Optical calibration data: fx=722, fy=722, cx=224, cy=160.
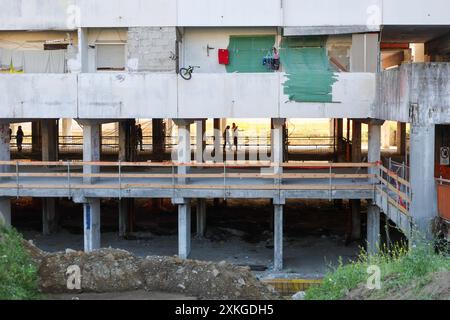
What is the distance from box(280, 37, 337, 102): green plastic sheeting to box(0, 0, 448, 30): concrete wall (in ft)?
4.31

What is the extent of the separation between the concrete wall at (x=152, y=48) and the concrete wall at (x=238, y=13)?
26cm

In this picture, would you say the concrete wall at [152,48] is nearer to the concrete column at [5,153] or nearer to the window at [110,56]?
the window at [110,56]

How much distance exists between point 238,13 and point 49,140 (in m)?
11.3

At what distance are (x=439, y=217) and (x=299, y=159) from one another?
2334 cm

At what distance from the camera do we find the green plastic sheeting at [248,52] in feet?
88.2

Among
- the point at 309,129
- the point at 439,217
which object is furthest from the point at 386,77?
the point at 309,129

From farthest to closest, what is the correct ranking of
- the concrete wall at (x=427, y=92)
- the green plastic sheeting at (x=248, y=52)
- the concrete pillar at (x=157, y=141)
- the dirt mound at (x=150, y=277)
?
the concrete pillar at (x=157, y=141), the green plastic sheeting at (x=248, y=52), the concrete wall at (x=427, y=92), the dirt mound at (x=150, y=277)

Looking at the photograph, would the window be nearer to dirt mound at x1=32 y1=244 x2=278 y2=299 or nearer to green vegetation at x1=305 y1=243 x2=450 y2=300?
dirt mound at x1=32 y1=244 x2=278 y2=299

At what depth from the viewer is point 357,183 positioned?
25.7 meters

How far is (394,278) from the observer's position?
43.3ft

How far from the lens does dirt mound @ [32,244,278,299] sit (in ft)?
50.7

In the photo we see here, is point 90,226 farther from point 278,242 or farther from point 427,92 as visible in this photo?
point 427,92

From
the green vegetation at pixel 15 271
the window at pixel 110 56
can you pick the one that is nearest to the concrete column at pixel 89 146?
the window at pixel 110 56

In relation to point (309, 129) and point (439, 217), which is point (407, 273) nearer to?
point (439, 217)
